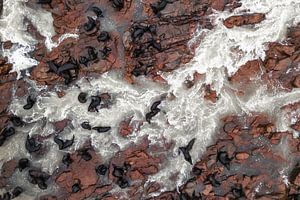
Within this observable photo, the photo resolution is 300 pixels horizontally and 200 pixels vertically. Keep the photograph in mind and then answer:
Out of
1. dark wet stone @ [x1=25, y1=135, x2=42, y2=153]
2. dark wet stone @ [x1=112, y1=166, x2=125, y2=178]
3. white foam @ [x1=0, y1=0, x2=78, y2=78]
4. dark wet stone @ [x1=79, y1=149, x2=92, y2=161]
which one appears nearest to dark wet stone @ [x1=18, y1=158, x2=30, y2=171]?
dark wet stone @ [x1=25, y1=135, x2=42, y2=153]

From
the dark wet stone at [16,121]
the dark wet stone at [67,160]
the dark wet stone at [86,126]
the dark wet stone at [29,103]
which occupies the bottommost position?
the dark wet stone at [67,160]

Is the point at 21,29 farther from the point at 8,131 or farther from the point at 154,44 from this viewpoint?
the point at 154,44

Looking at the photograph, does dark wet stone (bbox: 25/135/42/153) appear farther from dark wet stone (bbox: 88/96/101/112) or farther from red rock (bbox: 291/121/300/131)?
red rock (bbox: 291/121/300/131)

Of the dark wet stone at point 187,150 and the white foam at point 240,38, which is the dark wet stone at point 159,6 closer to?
the white foam at point 240,38

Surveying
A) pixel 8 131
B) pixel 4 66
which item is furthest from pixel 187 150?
pixel 4 66

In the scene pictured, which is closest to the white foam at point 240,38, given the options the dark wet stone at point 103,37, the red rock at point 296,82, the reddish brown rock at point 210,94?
the reddish brown rock at point 210,94

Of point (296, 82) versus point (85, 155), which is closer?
point (296, 82)

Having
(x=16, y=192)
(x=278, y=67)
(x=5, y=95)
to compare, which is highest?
(x=278, y=67)
